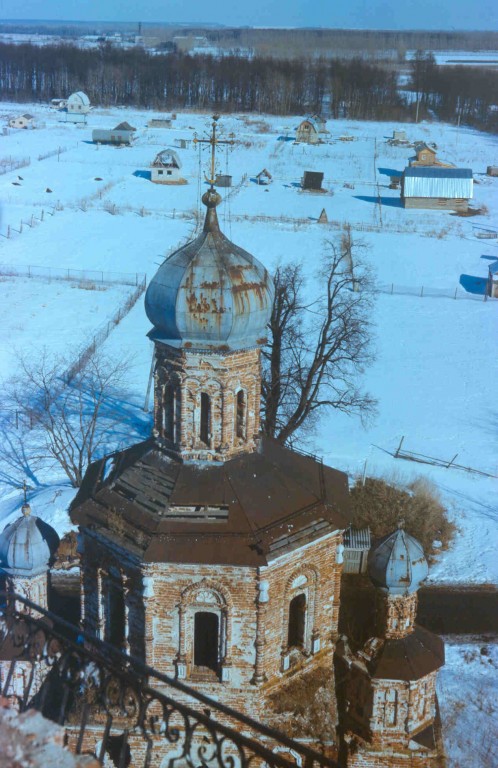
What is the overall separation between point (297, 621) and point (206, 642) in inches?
40.6

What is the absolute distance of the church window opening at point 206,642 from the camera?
8.16 m

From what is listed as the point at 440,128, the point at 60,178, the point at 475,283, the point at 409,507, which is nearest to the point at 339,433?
the point at 409,507

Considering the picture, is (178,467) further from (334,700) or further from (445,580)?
(445,580)

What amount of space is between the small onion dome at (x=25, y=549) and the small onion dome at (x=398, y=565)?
3.69 m

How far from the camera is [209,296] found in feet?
25.7

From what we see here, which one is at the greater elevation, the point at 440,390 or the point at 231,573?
the point at 231,573

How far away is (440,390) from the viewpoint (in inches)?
867

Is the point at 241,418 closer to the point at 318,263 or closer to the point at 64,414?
the point at 64,414

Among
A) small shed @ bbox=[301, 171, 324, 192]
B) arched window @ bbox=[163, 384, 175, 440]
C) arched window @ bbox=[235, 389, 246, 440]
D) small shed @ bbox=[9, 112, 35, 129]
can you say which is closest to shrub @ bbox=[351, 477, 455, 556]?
arched window @ bbox=[235, 389, 246, 440]

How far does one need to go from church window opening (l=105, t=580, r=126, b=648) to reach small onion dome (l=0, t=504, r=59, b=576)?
1224mm

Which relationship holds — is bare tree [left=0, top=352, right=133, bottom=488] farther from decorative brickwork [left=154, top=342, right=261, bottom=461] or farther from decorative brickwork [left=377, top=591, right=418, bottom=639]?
decorative brickwork [left=377, top=591, right=418, bottom=639]

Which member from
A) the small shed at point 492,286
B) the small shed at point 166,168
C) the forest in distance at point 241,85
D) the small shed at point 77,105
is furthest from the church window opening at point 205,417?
the forest in distance at point 241,85

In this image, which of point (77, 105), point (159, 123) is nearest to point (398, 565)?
point (159, 123)

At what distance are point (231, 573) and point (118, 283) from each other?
74.6ft
